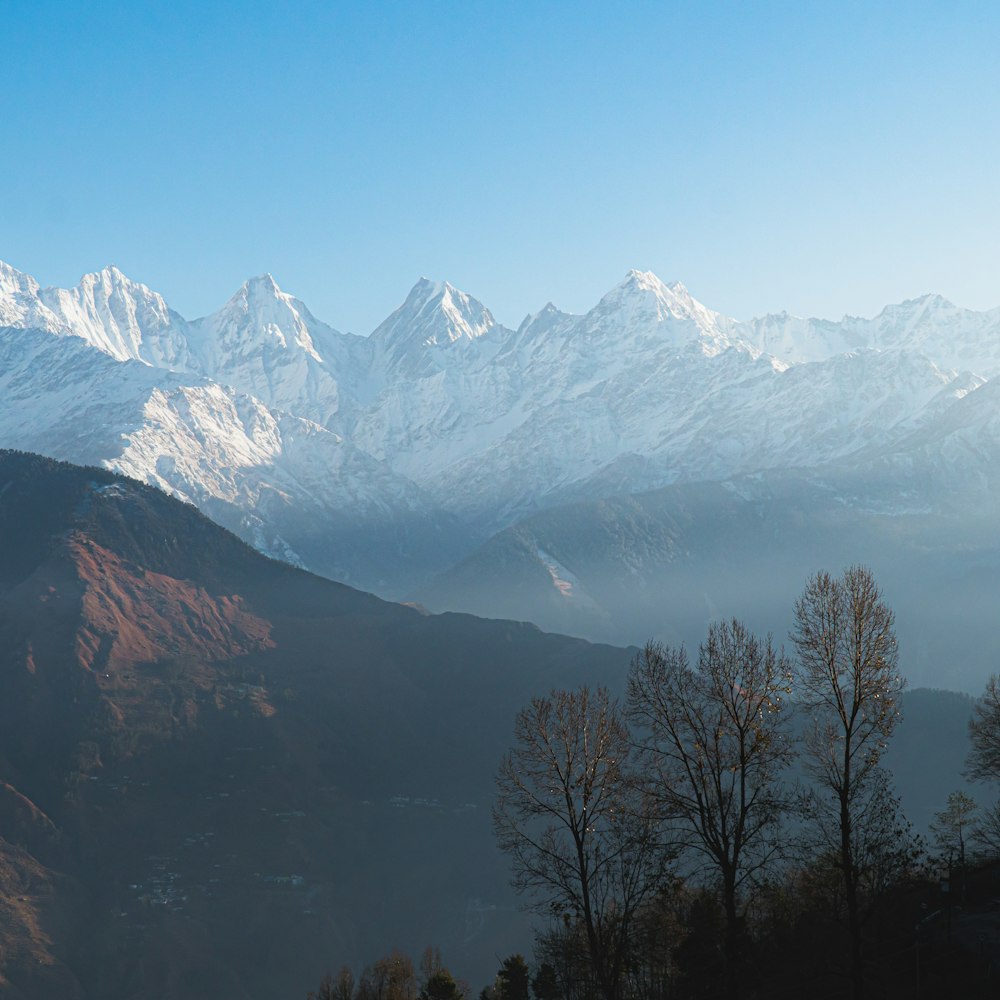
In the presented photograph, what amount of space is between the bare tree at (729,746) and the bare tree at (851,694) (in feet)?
4.17

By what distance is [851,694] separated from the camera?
3897cm

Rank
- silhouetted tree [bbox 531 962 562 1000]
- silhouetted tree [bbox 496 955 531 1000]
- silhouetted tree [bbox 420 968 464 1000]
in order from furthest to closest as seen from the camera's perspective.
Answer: silhouetted tree [bbox 420 968 464 1000], silhouetted tree [bbox 496 955 531 1000], silhouetted tree [bbox 531 962 562 1000]

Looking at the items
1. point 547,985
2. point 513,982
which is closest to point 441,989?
point 513,982

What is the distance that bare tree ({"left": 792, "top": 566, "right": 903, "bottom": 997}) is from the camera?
38281mm

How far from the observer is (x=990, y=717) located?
184 ft

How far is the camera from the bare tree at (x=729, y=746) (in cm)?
3828

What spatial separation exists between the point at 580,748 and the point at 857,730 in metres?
9.77

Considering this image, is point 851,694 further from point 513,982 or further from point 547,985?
point 513,982

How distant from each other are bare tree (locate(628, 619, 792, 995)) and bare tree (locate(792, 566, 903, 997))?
4.17ft

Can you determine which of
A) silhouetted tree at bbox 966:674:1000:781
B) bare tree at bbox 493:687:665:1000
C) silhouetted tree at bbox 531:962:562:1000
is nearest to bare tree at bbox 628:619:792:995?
bare tree at bbox 493:687:665:1000

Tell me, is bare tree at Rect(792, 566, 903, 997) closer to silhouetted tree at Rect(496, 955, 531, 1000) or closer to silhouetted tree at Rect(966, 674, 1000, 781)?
silhouetted tree at Rect(966, 674, 1000, 781)

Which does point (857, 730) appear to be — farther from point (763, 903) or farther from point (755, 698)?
point (763, 903)

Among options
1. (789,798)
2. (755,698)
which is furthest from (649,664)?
(789,798)

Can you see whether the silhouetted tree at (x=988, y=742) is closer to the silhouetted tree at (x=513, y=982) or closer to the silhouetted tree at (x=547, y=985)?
the silhouetted tree at (x=547, y=985)
